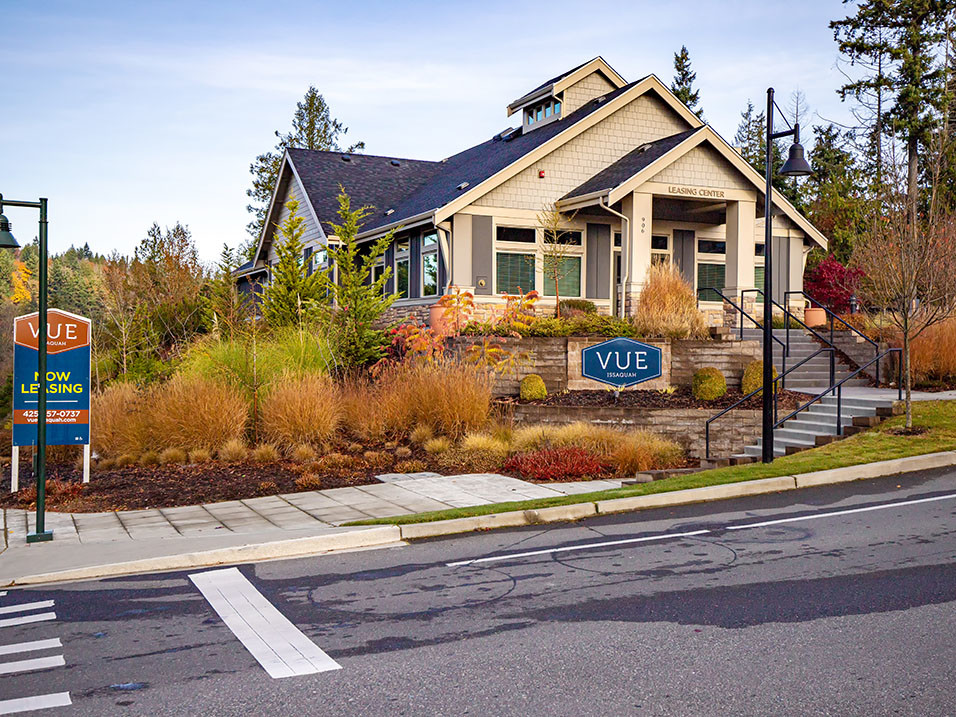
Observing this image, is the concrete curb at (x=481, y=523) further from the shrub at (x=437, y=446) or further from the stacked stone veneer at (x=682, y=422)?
the shrub at (x=437, y=446)

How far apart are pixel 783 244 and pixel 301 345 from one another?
14766 millimetres

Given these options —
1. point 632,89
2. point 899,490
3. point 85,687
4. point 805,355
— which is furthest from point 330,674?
point 632,89

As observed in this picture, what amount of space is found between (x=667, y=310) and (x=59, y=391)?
1224 centimetres

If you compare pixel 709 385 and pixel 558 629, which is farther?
pixel 709 385

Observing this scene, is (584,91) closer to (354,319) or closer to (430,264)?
(430,264)

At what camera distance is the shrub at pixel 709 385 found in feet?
55.9

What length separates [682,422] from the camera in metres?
16.0

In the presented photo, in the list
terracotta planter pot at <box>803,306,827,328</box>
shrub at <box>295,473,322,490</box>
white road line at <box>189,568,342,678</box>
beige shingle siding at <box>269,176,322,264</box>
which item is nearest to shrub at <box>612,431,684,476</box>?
shrub at <box>295,473,322,490</box>

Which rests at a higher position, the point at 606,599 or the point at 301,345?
the point at 301,345

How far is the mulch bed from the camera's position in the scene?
16469 mm

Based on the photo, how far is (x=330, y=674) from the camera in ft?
17.3

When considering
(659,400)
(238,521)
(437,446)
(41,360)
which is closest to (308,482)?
(238,521)

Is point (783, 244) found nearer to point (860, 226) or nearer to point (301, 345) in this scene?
point (860, 226)

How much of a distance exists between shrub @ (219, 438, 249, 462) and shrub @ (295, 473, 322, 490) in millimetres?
1842
